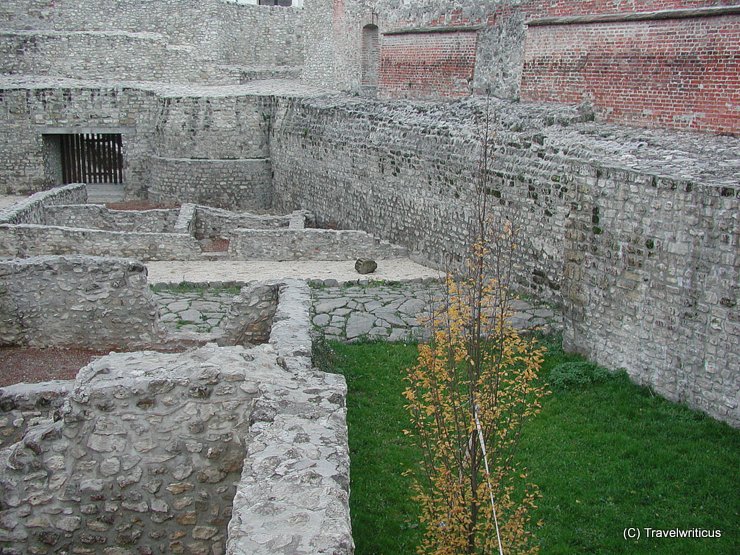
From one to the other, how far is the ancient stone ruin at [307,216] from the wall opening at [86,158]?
89 mm

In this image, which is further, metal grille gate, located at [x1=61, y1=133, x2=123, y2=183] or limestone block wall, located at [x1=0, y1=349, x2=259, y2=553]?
metal grille gate, located at [x1=61, y1=133, x2=123, y2=183]

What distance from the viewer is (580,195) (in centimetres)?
950

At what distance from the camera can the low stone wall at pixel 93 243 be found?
48.2 ft

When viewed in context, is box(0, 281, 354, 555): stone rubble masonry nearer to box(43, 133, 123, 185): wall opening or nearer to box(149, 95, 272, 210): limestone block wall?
box(149, 95, 272, 210): limestone block wall

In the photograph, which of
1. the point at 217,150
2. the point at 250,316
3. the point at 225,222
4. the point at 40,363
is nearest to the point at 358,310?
the point at 250,316

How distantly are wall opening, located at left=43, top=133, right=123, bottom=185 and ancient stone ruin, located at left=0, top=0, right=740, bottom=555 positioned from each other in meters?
0.09

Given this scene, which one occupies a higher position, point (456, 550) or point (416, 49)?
point (416, 49)

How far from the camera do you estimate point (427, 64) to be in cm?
1750

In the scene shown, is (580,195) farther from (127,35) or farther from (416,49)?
(127,35)

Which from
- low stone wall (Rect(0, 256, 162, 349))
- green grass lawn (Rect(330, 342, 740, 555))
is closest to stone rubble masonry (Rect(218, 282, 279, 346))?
low stone wall (Rect(0, 256, 162, 349))

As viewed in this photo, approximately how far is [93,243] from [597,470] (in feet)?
36.8

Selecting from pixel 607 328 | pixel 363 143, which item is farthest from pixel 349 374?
pixel 363 143

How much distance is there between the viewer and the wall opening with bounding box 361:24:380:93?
2122 centimetres

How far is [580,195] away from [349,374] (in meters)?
3.45
